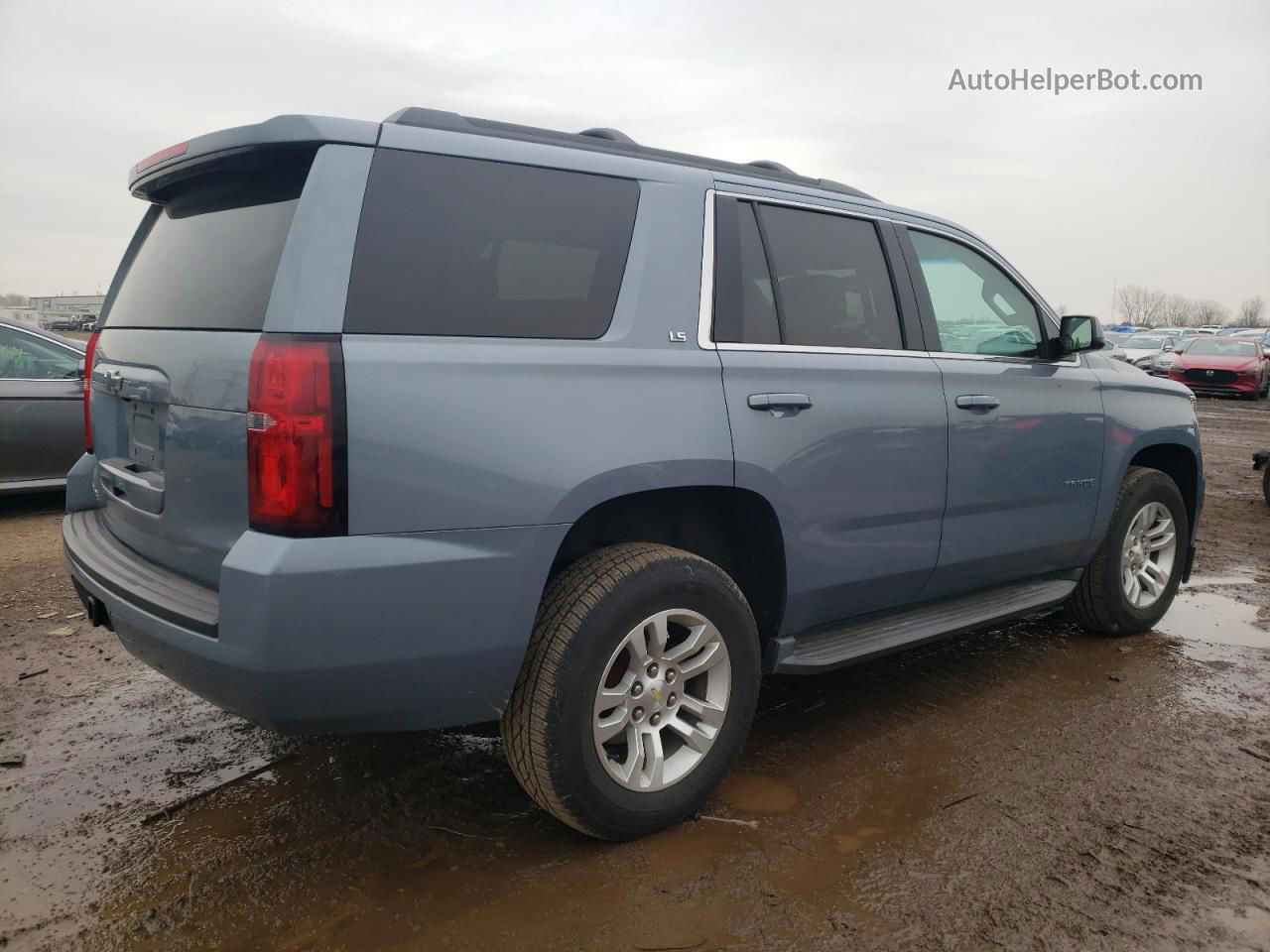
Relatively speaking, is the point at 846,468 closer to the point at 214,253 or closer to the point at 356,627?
the point at 356,627

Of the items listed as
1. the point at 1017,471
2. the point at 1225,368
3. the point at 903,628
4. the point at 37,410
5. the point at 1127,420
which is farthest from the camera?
the point at 1225,368

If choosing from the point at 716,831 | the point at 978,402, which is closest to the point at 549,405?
the point at 716,831

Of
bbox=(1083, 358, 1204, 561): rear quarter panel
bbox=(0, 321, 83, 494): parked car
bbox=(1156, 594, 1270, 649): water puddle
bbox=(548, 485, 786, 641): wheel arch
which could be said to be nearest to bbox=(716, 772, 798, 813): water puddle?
bbox=(548, 485, 786, 641): wheel arch

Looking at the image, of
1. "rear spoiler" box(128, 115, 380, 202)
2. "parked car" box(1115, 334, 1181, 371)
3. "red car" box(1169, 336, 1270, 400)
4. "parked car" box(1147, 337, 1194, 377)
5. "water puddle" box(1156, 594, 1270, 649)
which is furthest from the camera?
"parked car" box(1115, 334, 1181, 371)

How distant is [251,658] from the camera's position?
2.20 m

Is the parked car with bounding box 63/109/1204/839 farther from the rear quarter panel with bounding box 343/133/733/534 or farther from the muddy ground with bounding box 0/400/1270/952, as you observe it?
the muddy ground with bounding box 0/400/1270/952

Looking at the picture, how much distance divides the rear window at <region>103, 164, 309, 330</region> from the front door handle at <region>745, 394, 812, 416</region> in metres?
1.39

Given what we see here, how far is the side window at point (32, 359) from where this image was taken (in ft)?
22.4

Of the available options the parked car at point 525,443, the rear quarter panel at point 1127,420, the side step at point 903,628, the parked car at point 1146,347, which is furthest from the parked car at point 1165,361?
the parked car at point 525,443

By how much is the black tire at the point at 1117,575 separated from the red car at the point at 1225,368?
2047cm

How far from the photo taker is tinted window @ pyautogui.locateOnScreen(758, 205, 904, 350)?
3227mm

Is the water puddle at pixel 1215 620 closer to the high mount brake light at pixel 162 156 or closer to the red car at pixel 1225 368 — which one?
the high mount brake light at pixel 162 156

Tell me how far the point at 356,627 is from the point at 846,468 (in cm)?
166

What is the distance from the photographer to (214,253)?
8.76 ft
